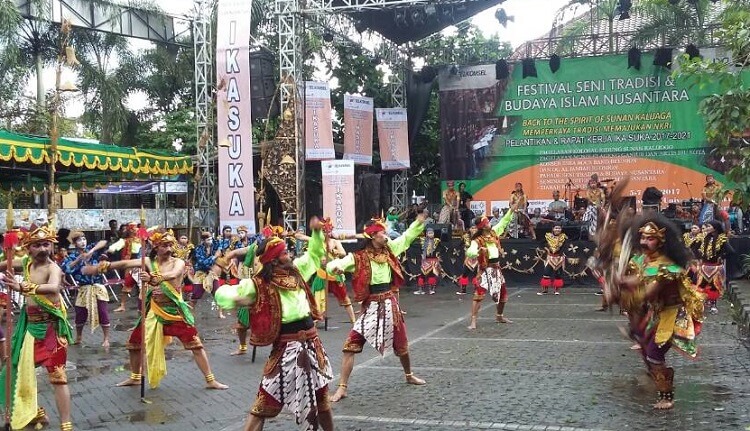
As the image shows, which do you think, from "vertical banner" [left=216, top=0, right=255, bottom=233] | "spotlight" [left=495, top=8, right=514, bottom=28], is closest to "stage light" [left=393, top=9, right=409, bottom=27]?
"spotlight" [left=495, top=8, right=514, bottom=28]

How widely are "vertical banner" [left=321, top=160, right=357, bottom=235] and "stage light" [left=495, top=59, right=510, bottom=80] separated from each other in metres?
6.83

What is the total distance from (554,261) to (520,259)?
1517 millimetres

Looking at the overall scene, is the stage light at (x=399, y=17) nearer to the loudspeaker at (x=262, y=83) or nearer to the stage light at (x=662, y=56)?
the loudspeaker at (x=262, y=83)

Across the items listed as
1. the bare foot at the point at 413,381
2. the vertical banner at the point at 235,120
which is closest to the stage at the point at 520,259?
the vertical banner at the point at 235,120

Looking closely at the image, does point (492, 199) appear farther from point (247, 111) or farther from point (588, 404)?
point (588, 404)

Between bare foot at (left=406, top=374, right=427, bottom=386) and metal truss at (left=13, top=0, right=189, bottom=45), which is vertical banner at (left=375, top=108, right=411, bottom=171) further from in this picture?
bare foot at (left=406, top=374, right=427, bottom=386)

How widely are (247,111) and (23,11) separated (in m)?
10.4

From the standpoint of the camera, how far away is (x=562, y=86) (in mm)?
22266

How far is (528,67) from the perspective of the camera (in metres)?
22.3

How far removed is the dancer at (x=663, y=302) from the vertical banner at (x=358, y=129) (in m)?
15.0

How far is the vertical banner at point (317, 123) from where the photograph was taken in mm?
19078

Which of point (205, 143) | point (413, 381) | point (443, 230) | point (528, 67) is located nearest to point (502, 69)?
point (528, 67)

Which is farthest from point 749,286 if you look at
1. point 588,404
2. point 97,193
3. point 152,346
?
point 97,193

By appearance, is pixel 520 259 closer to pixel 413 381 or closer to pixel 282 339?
pixel 413 381
